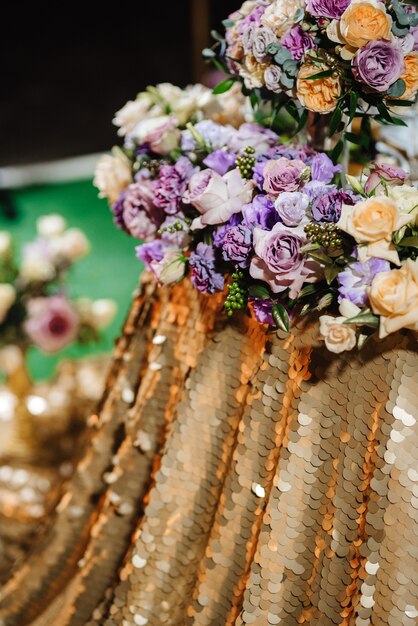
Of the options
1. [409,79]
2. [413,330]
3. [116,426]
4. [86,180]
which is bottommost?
[86,180]

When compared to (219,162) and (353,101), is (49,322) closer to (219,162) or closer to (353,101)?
(219,162)

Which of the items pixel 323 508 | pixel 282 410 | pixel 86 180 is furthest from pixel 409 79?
pixel 86 180

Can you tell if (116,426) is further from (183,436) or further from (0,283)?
(0,283)

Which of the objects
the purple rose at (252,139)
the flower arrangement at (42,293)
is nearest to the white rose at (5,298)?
the flower arrangement at (42,293)

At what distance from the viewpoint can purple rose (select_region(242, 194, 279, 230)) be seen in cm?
84

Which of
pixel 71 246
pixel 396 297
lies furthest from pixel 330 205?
pixel 71 246

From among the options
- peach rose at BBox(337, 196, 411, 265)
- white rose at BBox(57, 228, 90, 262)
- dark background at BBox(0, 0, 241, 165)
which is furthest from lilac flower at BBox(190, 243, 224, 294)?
dark background at BBox(0, 0, 241, 165)

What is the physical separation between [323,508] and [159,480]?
0.28 metres

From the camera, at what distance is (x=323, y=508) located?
886mm

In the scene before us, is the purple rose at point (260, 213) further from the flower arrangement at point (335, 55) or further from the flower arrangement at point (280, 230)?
the flower arrangement at point (335, 55)

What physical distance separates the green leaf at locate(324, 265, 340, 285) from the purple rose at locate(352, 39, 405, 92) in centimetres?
24

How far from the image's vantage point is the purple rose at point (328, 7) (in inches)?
32.4

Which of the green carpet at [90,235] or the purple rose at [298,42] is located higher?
the purple rose at [298,42]

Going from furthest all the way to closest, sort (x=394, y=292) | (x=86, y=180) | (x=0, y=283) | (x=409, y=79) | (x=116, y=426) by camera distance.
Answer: (x=86, y=180) → (x=0, y=283) → (x=116, y=426) → (x=409, y=79) → (x=394, y=292)
